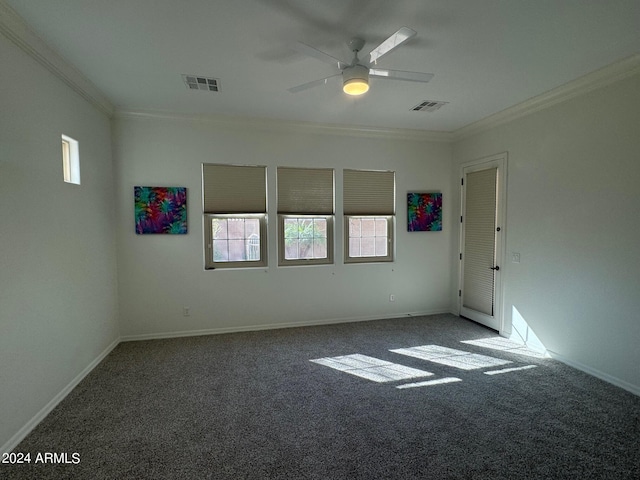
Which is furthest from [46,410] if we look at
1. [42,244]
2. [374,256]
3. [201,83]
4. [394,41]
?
[374,256]

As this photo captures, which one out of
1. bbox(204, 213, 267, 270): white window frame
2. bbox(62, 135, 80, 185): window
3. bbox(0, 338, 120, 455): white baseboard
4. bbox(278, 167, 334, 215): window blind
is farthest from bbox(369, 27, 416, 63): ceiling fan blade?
bbox(0, 338, 120, 455): white baseboard

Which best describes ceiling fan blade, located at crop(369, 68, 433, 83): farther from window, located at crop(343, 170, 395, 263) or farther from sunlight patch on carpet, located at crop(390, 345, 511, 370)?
sunlight patch on carpet, located at crop(390, 345, 511, 370)

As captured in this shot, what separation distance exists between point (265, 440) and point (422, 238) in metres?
3.80

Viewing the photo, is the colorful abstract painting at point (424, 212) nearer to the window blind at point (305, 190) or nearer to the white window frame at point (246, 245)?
the window blind at point (305, 190)

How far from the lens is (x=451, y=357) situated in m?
3.49

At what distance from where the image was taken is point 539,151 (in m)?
3.58

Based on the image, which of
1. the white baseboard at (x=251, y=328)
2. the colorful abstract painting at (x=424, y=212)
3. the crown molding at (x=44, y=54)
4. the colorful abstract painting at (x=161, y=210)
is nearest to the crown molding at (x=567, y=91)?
the colorful abstract painting at (x=424, y=212)

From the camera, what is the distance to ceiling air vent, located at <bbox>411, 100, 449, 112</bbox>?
373cm

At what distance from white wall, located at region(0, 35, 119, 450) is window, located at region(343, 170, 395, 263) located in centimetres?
321

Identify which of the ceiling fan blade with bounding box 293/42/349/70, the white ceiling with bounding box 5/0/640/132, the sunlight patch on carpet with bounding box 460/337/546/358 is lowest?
the sunlight patch on carpet with bounding box 460/337/546/358

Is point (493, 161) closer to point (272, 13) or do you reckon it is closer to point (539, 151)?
point (539, 151)

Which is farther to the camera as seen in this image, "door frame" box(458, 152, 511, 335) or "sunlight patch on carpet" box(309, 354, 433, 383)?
"door frame" box(458, 152, 511, 335)

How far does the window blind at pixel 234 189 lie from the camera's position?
13.7 feet

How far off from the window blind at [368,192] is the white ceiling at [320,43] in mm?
1325
